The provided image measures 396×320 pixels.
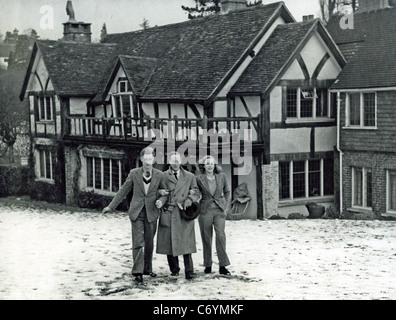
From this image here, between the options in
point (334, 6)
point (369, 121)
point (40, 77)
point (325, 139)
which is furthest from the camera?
point (334, 6)

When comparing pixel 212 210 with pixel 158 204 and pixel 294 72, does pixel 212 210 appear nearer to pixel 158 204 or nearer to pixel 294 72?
pixel 158 204

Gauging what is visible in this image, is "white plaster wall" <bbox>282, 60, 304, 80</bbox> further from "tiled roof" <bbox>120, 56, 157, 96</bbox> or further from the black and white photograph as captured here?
"tiled roof" <bbox>120, 56, 157, 96</bbox>

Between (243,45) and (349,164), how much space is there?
20.0 ft

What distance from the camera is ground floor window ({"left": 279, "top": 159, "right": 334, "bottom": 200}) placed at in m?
23.7

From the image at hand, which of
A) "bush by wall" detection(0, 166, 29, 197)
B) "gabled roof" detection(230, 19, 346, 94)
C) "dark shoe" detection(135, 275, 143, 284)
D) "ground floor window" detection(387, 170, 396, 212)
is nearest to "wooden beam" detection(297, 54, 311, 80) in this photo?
"gabled roof" detection(230, 19, 346, 94)

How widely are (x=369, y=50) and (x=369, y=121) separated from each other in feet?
10.3

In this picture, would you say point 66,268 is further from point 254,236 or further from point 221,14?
point 221,14

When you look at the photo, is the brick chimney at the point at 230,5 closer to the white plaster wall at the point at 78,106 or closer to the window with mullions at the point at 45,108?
the white plaster wall at the point at 78,106

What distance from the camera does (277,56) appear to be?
2328 cm

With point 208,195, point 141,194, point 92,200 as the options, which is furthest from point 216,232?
point 92,200

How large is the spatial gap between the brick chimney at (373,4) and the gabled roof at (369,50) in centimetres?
74

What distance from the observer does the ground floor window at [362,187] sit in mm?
23328

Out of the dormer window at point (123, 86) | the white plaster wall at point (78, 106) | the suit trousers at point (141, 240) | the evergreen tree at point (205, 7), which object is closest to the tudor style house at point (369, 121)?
the dormer window at point (123, 86)
